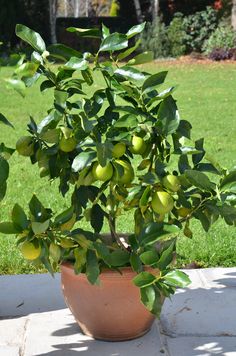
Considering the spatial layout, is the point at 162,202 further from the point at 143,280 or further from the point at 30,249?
the point at 30,249

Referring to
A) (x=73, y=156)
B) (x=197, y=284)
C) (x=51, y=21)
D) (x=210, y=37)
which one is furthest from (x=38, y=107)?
(x=51, y=21)

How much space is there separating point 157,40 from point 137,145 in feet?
57.9

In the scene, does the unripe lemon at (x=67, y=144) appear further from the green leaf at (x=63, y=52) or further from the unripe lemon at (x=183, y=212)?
the unripe lemon at (x=183, y=212)

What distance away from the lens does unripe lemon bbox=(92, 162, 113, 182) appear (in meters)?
2.64

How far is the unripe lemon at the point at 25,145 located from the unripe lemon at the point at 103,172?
1.11 feet

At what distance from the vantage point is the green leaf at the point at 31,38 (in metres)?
2.65

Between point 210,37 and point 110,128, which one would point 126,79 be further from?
point 210,37

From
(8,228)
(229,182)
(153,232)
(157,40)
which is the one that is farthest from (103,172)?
(157,40)

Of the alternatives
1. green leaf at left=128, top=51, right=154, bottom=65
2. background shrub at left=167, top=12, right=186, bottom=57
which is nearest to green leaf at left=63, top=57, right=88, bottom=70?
green leaf at left=128, top=51, right=154, bottom=65

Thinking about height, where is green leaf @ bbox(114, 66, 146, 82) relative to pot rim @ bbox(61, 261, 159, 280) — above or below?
above

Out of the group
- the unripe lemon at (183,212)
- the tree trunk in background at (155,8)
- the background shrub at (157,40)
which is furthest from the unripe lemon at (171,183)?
the tree trunk in background at (155,8)

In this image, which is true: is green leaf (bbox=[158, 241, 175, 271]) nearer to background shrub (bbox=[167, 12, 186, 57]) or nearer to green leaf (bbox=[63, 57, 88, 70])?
green leaf (bbox=[63, 57, 88, 70])

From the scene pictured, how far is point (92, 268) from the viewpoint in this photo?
2.70 m

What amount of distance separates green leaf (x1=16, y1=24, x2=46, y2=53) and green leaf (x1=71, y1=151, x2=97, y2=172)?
0.45 meters
